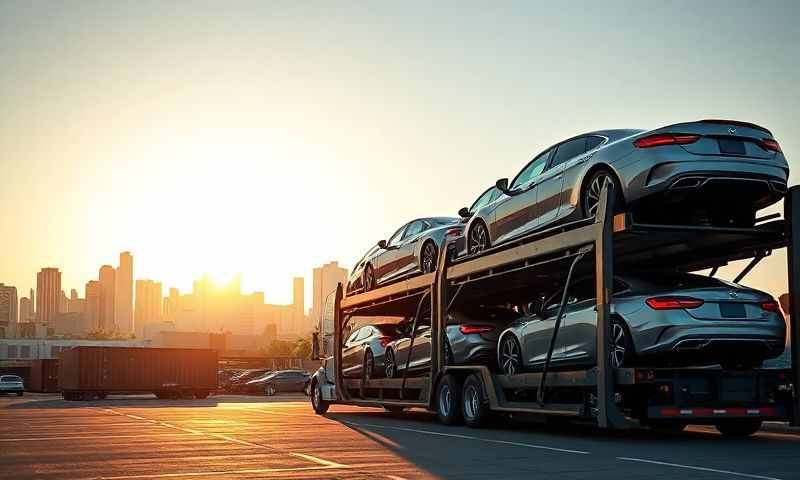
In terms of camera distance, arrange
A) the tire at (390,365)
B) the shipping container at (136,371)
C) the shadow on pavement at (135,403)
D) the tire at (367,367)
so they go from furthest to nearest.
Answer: the shipping container at (136,371), the shadow on pavement at (135,403), the tire at (367,367), the tire at (390,365)

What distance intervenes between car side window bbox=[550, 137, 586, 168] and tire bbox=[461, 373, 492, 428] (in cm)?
362

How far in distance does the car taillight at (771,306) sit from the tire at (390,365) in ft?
26.3

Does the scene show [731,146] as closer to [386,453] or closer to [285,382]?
[386,453]

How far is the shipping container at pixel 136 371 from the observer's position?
41.8 metres

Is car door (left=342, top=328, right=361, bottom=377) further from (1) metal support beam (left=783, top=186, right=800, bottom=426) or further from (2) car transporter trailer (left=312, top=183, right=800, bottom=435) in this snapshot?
(1) metal support beam (left=783, top=186, right=800, bottom=426)

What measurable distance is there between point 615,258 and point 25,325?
19745cm

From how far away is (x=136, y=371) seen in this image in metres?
42.0

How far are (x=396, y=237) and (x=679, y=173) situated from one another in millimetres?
8747

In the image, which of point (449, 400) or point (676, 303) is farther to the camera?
point (449, 400)

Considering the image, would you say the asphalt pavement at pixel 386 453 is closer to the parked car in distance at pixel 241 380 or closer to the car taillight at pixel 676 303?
the car taillight at pixel 676 303

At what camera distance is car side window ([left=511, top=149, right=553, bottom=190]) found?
44.4 feet

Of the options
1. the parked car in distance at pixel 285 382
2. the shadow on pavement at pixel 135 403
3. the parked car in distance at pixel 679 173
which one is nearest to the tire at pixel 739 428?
the parked car in distance at pixel 679 173

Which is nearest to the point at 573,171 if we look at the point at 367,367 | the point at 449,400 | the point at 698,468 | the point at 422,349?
the point at 698,468

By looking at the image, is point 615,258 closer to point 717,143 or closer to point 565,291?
point 565,291
